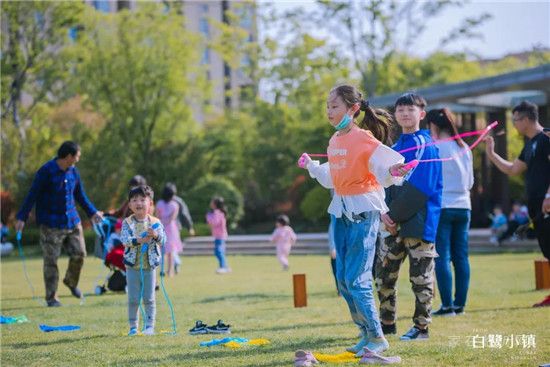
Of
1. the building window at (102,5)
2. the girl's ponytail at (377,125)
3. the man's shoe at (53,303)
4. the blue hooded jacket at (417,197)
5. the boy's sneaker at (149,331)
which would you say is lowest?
the man's shoe at (53,303)

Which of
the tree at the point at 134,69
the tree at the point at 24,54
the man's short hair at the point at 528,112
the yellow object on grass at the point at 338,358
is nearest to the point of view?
the yellow object on grass at the point at 338,358

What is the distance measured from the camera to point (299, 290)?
9.93 m

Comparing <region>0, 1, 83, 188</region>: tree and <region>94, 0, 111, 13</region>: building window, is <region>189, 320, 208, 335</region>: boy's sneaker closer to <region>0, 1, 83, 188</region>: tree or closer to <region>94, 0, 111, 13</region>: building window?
<region>0, 1, 83, 188</region>: tree

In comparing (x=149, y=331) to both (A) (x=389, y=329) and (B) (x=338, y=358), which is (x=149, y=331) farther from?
(B) (x=338, y=358)

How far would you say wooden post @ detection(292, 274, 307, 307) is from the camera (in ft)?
32.3

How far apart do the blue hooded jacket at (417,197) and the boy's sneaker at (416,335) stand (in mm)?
751

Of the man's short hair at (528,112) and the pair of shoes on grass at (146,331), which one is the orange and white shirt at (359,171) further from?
the man's short hair at (528,112)

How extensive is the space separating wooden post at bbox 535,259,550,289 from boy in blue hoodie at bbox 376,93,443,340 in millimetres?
4282

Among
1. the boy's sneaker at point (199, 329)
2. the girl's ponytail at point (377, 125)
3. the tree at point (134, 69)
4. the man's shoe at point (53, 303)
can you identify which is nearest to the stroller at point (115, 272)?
the man's shoe at point (53, 303)

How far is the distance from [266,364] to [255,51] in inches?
1517

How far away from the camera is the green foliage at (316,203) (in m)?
35.9

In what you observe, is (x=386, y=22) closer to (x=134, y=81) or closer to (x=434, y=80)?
(x=434, y=80)

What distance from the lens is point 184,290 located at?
13.2 metres

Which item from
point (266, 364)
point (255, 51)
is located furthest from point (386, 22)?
point (266, 364)
